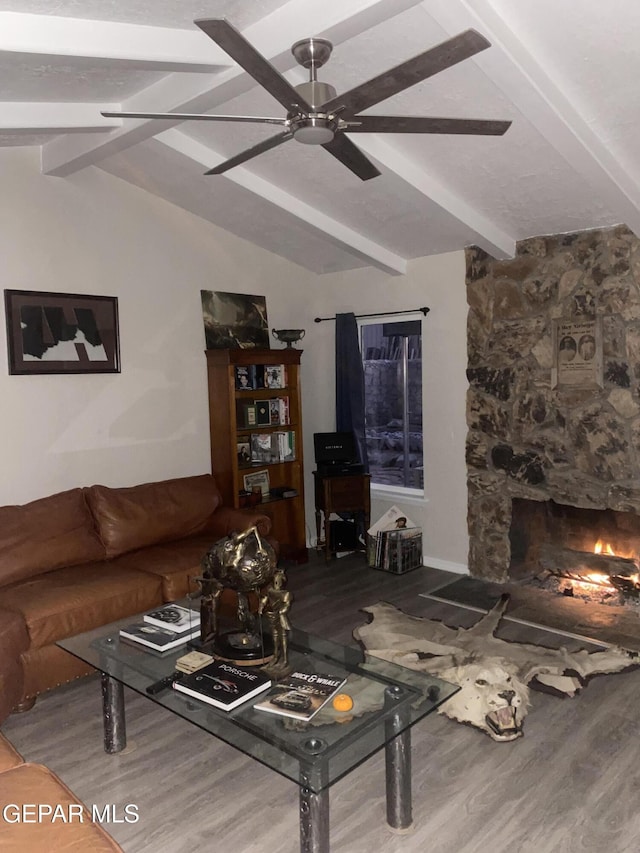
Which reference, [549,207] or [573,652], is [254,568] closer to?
[573,652]

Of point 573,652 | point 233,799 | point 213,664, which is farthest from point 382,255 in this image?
point 233,799

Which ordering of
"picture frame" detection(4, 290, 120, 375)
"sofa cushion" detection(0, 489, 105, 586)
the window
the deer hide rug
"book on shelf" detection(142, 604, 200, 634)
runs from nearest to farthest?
"book on shelf" detection(142, 604, 200, 634)
the deer hide rug
"sofa cushion" detection(0, 489, 105, 586)
"picture frame" detection(4, 290, 120, 375)
the window

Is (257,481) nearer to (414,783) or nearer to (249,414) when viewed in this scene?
(249,414)

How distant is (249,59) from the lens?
5.45 ft

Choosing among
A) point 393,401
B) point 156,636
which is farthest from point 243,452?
point 156,636

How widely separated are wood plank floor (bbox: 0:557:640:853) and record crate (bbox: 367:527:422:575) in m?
1.86

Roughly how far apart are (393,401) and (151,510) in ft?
7.89

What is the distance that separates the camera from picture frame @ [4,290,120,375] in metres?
3.75

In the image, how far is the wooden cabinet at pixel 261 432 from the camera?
15.3 ft

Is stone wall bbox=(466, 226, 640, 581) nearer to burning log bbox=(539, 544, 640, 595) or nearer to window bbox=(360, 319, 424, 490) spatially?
burning log bbox=(539, 544, 640, 595)

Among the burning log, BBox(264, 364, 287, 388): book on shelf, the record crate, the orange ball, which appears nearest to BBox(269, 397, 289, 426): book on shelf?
BBox(264, 364, 287, 388): book on shelf

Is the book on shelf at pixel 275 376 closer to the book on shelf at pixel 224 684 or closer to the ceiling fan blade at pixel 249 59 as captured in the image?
the book on shelf at pixel 224 684

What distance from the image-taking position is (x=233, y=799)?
7.64 feet

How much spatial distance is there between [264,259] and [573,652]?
11.4 feet
